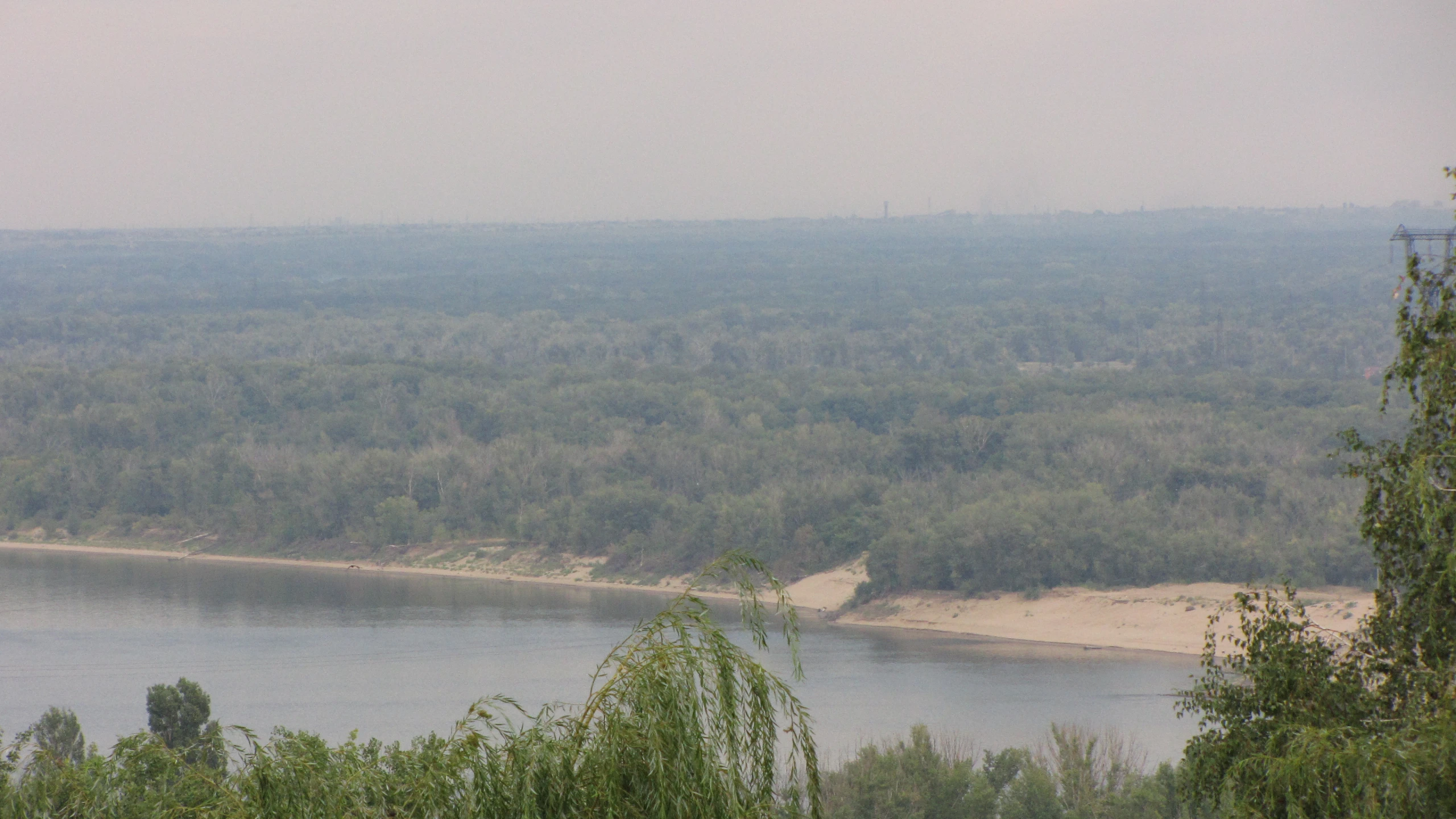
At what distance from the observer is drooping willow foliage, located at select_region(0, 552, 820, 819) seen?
5273mm

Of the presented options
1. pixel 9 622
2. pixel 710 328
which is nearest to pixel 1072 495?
pixel 9 622

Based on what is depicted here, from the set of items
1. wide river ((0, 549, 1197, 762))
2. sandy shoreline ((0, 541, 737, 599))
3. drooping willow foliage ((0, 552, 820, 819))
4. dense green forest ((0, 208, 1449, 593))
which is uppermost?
drooping willow foliage ((0, 552, 820, 819))

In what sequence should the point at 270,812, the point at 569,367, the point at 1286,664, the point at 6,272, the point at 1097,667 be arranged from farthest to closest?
the point at 6,272, the point at 569,367, the point at 1097,667, the point at 1286,664, the point at 270,812

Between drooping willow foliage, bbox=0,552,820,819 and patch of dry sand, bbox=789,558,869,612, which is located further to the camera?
patch of dry sand, bbox=789,558,869,612

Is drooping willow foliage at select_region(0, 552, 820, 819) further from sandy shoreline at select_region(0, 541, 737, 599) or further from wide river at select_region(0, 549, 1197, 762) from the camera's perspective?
sandy shoreline at select_region(0, 541, 737, 599)

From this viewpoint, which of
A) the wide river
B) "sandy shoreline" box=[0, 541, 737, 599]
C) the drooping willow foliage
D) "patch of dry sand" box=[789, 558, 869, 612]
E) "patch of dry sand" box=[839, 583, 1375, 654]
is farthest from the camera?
"sandy shoreline" box=[0, 541, 737, 599]

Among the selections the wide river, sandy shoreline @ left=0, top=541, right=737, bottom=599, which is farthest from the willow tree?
sandy shoreline @ left=0, top=541, right=737, bottom=599

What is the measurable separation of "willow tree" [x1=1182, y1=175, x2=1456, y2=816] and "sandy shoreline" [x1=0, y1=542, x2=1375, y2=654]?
105 ft

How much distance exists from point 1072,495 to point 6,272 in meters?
175

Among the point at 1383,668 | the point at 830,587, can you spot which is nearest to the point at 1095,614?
the point at 830,587

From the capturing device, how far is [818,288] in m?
157

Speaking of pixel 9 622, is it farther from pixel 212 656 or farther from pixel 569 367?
pixel 569 367

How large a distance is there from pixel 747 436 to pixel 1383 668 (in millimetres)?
57267

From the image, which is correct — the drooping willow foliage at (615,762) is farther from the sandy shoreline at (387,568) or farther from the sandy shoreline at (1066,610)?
the sandy shoreline at (387,568)
